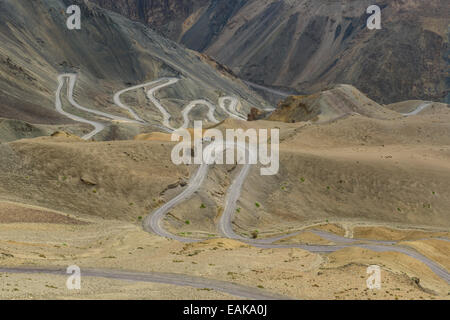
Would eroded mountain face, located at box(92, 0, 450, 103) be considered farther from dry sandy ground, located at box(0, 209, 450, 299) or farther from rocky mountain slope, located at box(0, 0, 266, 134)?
dry sandy ground, located at box(0, 209, 450, 299)

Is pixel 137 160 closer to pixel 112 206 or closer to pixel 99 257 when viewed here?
pixel 112 206

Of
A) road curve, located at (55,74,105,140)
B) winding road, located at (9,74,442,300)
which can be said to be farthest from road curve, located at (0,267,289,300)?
road curve, located at (55,74,105,140)

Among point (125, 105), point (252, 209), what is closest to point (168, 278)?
point (252, 209)

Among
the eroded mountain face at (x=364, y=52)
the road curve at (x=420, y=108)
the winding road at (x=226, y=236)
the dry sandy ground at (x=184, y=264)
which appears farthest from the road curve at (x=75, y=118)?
the eroded mountain face at (x=364, y=52)

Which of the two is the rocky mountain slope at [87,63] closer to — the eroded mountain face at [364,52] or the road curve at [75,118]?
the road curve at [75,118]

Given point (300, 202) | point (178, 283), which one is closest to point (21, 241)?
point (178, 283)

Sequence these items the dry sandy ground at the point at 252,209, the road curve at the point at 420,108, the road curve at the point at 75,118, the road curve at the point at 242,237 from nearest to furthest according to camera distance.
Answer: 1. the dry sandy ground at the point at 252,209
2. the road curve at the point at 242,237
3. the road curve at the point at 75,118
4. the road curve at the point at 420,108

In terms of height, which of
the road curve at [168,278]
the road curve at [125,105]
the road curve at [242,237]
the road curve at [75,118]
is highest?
the road curve at [125,105]

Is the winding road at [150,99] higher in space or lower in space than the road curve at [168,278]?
higher

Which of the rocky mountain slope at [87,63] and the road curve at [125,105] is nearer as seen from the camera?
the rocky mountain slope at [87,63]
